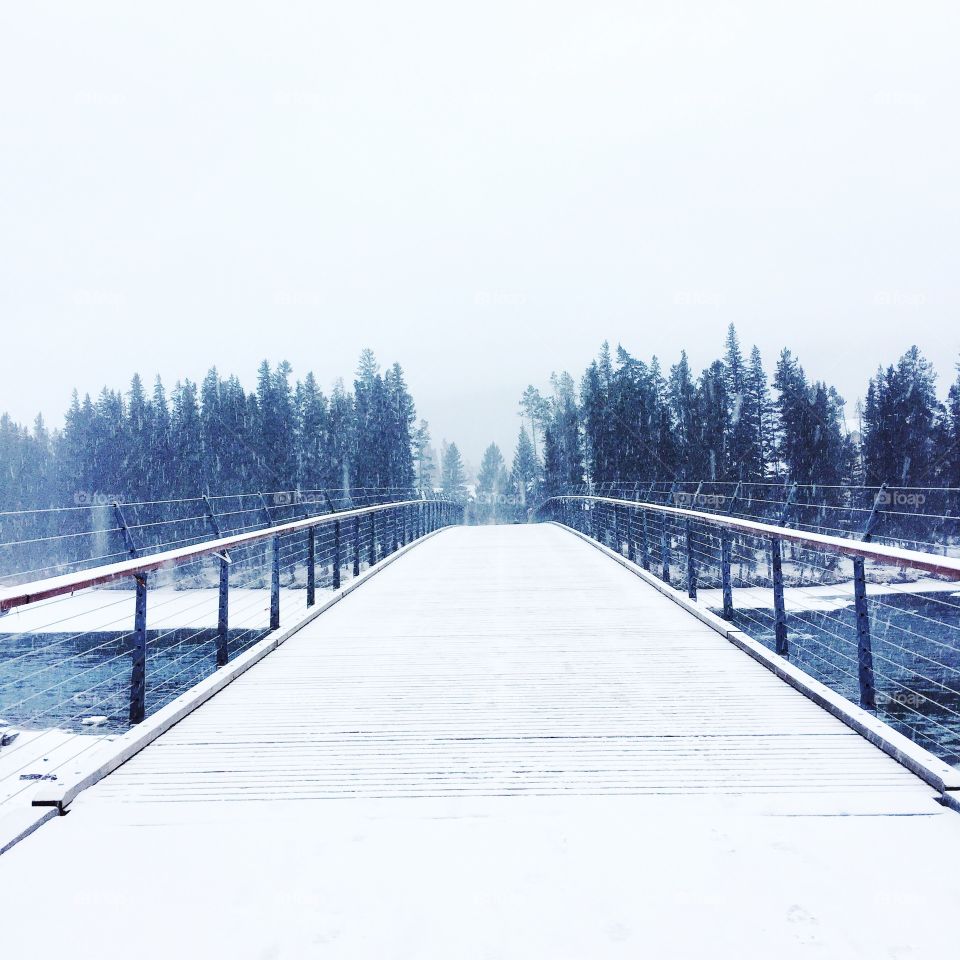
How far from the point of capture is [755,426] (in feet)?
178

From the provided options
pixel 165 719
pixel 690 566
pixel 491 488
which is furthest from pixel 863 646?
pixel 491 488

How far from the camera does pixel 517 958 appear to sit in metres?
2.12

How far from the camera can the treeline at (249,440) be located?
64.0 meters

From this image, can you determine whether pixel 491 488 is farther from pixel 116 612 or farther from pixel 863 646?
pixel 863 646

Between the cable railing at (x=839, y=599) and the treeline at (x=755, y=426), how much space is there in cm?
798

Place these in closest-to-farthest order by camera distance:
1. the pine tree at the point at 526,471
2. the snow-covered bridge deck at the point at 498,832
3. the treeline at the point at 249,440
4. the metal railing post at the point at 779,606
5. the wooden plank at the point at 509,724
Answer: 1. the snow-covered bridge deck at the point at 498,832
2. the wooden plank at the point at 509,724
3. the metal railing post at the point at 779,606
4. the treeline at the point at 249,440
5. the pine tree at the point at 526,471

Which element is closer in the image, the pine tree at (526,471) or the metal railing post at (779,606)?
the metal railing post at (779,606)

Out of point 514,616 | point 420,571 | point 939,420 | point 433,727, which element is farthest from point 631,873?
point 939,420

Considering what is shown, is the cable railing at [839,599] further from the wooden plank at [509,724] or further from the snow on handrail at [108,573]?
the snow on handrail at [108,573]

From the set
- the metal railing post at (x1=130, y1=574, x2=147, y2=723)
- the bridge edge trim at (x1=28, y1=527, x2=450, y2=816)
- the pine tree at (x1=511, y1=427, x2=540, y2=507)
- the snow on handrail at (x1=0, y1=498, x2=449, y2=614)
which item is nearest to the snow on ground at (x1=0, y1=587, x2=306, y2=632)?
the bridge edge trim at (x1=28, y1=527, x2=450, y2=816)

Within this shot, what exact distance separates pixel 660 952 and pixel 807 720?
7.76 feet

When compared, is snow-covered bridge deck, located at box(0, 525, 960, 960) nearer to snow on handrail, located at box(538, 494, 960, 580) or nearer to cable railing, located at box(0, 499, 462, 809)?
cable railing, located at box(0, 499, 462, 809)

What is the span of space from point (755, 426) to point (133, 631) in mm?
50949

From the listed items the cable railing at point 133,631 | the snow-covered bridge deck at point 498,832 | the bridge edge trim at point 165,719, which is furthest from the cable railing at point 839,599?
the cable railing at point 133,631
